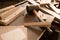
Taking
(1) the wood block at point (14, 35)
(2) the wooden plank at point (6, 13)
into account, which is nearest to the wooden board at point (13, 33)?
(1) the wood block at point (14, 35)

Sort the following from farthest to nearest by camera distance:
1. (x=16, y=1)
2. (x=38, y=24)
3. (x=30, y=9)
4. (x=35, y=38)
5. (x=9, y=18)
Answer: (x=16, y=1), (x=30, y=9), (x=9, y=18), (x=38, y=24), (x=35, y=38)

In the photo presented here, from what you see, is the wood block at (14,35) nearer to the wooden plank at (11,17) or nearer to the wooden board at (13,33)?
the wooden board at (13,33)

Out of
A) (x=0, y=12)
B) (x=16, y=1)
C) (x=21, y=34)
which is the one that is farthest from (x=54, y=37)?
(x=16, y=1)

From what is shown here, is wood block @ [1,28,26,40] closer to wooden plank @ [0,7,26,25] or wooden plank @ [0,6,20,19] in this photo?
wooden plank @ [0,7,26,25]

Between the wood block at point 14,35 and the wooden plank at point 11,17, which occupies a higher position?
the wooden plank at point 11,17

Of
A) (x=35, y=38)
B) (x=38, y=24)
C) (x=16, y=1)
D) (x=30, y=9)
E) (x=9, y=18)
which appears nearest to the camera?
(x=35, y=38)

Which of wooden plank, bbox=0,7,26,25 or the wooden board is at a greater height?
wooden plank, bbox=0,7,26,25

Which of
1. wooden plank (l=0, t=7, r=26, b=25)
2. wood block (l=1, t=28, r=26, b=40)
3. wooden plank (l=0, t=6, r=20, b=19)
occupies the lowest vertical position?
wood block (l=1, t=28, r=26, b=40)

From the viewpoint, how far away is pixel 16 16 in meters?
1.50

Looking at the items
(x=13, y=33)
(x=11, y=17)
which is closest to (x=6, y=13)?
(x=11, y=17)

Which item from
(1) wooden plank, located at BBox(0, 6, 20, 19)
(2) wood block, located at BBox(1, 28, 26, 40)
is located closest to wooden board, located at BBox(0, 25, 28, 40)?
(2) wood block, located at BBox(1, 28, 26, 40)

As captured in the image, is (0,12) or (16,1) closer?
(0,12)

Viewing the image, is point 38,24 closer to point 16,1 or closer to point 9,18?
point 9,18

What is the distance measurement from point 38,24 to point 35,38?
0.55 ft
